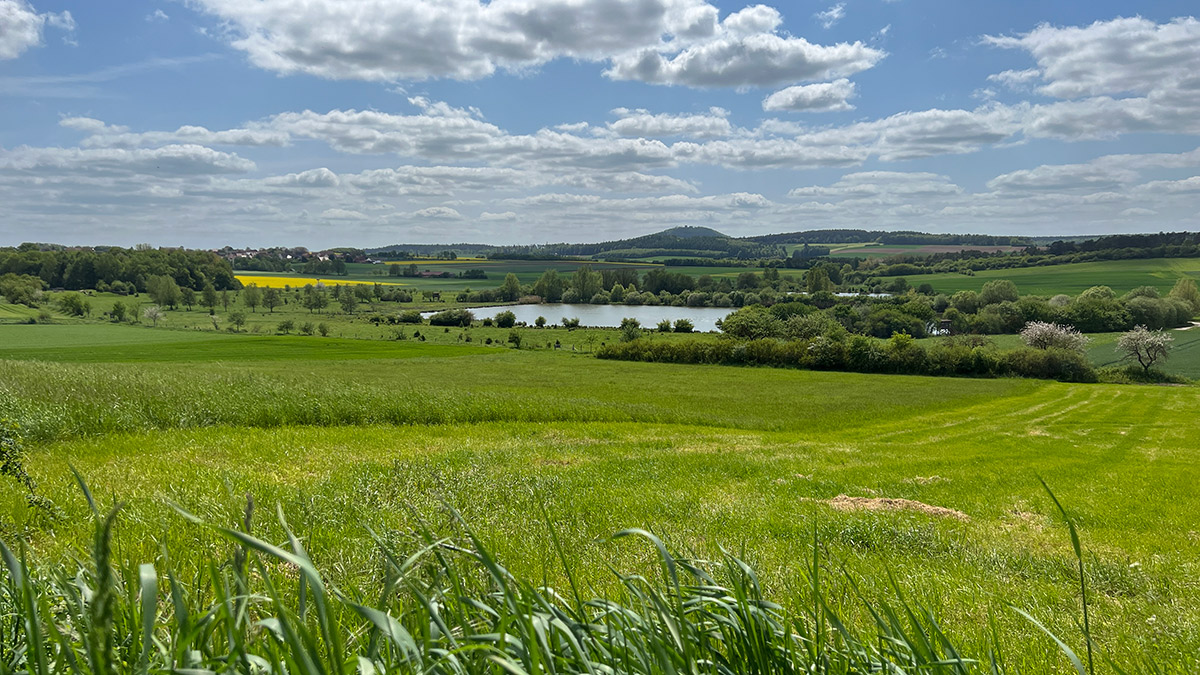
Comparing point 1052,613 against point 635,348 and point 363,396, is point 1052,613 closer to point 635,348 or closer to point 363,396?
point 363,396

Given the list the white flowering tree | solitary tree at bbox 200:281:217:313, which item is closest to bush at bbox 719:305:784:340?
the white flowering tree

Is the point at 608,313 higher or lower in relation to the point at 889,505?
lower

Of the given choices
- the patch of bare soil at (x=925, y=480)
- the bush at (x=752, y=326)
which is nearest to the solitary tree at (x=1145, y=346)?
the bush at (x=752, y=326)

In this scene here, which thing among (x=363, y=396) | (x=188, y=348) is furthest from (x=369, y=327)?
(x=363, y=396)

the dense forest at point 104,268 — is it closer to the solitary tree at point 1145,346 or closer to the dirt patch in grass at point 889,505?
the dirt patch in grass at point 889,505

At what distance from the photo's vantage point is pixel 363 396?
21.4m

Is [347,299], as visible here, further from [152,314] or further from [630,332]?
[630,332]

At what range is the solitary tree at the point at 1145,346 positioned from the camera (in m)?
79.9

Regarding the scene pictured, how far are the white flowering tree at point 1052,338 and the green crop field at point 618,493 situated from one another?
65080 millimetres

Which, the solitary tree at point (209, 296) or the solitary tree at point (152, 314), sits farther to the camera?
the solitary tree at point (209, 296)

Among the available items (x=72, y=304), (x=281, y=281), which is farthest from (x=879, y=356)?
(x=281, y=281)

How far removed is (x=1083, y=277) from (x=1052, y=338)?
3532 inches

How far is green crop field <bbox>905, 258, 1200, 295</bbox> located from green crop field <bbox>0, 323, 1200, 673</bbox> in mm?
139729

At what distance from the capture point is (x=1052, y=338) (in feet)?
290
